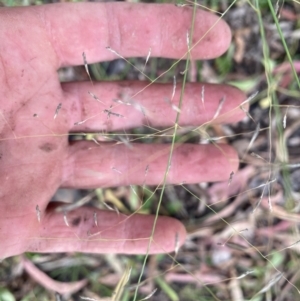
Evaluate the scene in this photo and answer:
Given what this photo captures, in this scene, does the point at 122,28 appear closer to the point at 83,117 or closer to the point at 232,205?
the point at 83,117

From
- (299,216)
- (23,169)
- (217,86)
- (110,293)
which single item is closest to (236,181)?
(299,216)

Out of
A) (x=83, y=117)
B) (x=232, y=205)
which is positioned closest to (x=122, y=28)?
(x=83, y=117)

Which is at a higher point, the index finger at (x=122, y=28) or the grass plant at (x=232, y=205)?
the index finger at (x=122, y=28)

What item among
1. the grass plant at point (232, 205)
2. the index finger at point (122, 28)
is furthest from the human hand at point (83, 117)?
the grass plant at point (232, 205)

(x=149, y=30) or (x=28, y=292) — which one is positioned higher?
(x=149, y=30)

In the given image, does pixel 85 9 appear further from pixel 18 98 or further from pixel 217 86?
pixel 217 86

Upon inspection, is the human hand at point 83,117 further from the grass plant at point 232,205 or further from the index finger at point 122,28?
the grass plant at point 232,205

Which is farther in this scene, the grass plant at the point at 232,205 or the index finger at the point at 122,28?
the grass plant at the point at 232,205

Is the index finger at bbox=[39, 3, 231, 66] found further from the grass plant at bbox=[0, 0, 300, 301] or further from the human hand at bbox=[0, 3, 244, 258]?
the grass plant at bbox=[0, 0, 300, 301]
